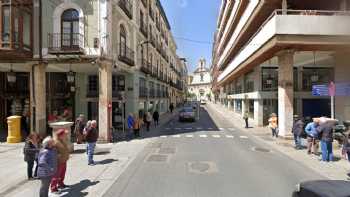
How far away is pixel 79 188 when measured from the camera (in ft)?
26.9

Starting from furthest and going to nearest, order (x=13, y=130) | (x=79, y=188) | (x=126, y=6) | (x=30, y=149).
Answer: (x=126, y=6)
(x=13, y=130)
(x=30, y=149)
(x=79, y=188)

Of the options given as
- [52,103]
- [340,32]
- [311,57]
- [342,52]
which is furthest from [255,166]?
[52,103]

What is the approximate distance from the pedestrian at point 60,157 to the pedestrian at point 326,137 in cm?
923

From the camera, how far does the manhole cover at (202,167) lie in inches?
395

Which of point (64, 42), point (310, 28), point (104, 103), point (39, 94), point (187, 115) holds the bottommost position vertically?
point (187, 115)

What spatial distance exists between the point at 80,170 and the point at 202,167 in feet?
13.8

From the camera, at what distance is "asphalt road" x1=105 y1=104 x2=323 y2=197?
25.8 ft

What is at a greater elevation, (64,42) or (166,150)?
(64,42)

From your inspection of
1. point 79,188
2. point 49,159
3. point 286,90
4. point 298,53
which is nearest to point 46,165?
point 49,159

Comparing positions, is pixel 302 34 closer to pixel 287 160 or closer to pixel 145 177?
pixel 287 160

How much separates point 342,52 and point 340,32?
3.57m

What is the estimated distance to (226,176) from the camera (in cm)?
941

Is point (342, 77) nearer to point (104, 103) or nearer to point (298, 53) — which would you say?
point (298, 53)

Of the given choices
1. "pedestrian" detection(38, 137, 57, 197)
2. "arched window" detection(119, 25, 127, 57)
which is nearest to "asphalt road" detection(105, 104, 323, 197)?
"pedestrian" detection(38, 137, 57, 197)
